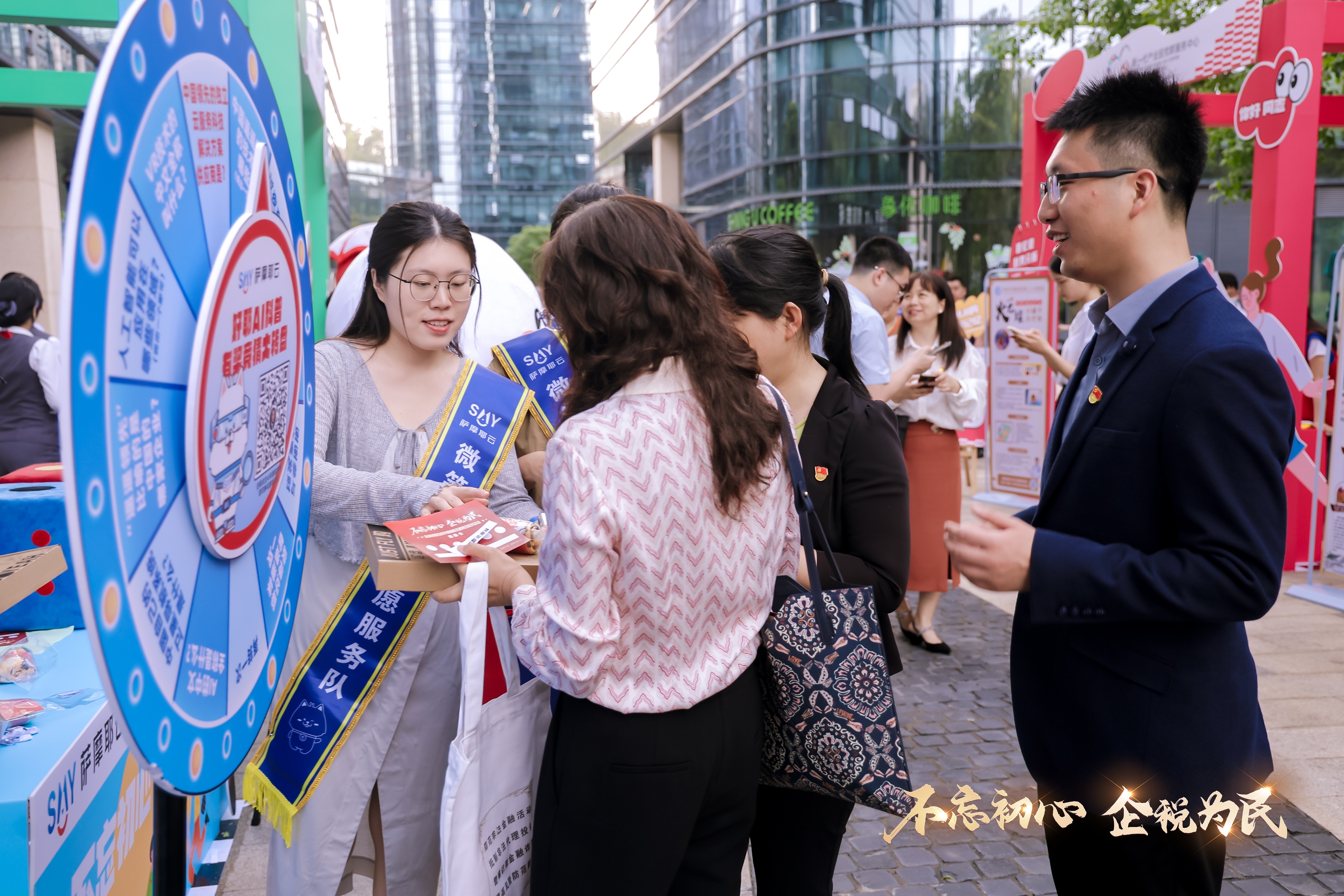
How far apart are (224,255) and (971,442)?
9.18m

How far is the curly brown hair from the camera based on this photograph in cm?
142

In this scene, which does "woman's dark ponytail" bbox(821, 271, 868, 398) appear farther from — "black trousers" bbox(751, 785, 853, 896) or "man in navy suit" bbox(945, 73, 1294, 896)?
"black trousers" bbox(751, 785, 853, 896)

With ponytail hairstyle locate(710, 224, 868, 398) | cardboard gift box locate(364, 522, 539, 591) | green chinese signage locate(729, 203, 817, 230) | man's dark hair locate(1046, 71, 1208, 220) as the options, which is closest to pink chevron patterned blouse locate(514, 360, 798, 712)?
cardboard gift box locate(364, 522, 539, 591)

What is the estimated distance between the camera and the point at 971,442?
372 inches

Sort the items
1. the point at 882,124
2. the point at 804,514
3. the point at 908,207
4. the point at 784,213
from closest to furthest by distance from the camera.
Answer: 1. the point at 804,514
2. the point at 908,207
3. the point at 882,124
4. the point at 784,213

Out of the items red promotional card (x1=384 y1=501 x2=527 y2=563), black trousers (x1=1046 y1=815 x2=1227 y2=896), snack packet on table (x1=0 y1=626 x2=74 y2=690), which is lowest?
black trousers (x1=1046 y1=815 x2=1227 y2=896)

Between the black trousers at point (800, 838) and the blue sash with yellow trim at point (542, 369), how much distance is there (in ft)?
3.43

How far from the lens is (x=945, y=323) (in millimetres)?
5043

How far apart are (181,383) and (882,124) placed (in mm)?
23458

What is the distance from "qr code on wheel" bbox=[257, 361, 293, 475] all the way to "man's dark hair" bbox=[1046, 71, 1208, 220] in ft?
4.26

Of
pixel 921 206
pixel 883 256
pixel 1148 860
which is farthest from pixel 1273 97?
pixel 921 206

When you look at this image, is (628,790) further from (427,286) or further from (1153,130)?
(1153,130)

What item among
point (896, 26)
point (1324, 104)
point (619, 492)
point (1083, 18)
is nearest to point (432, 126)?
point (896, 26)

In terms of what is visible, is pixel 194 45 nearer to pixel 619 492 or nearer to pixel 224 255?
pixel 224 255
